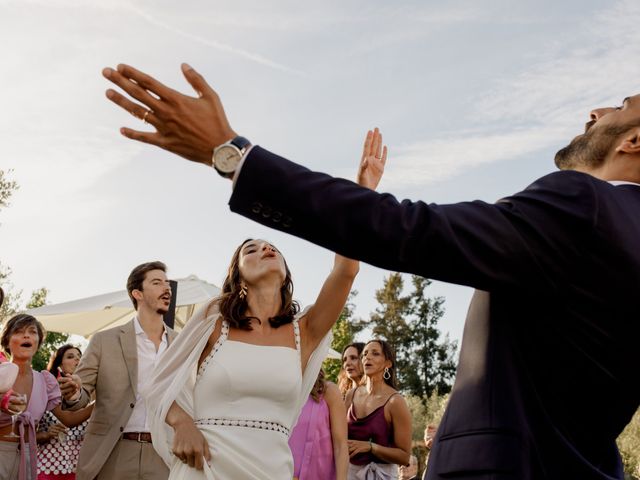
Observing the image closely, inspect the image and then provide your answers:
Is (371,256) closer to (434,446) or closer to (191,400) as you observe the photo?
(434,446)

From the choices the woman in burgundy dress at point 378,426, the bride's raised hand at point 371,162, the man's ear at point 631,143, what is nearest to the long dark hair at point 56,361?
the woman in burgundy dress at point 378,426

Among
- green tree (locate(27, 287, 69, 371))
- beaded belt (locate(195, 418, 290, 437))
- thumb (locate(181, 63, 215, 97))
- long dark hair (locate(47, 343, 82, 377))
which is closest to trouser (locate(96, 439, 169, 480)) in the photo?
beaded belt (locate(195, 418, 290, 437))

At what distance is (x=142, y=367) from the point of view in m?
6.71

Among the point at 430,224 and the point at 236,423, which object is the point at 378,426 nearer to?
the point at 236,423

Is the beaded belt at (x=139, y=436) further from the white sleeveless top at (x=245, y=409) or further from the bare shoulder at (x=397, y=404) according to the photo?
the bare shoulder at (x=397, y=404)

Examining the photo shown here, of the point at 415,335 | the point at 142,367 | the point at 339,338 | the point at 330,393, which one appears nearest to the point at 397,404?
the point at 330,393

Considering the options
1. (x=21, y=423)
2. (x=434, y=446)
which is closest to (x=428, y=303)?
(x=21, y=423)

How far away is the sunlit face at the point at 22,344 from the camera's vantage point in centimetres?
721

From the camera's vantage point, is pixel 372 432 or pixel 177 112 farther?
pixel 372 432

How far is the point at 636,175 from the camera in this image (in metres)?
2.15

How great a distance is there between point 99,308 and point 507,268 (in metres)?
9.03

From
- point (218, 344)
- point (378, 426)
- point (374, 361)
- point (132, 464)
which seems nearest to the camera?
point (218, 344)

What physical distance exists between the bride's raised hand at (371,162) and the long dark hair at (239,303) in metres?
1.57

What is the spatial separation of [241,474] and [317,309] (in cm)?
116
